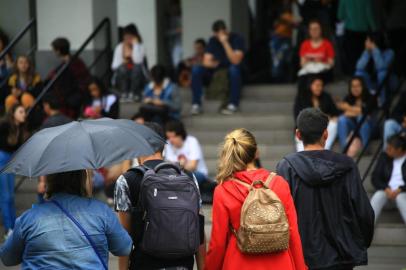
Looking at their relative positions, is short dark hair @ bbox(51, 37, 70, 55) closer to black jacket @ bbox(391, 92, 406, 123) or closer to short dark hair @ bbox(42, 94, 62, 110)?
short dark hair @ bbox(42, 94, 62, 110)

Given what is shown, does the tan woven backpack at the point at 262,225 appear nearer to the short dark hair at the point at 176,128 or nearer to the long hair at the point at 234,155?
the long hair at the point at 234,155

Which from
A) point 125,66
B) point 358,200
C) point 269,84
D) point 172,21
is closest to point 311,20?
point 269,84

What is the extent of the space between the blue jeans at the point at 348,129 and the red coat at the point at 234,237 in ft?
21.4

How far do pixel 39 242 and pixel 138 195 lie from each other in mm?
875

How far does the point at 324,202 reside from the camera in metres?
6.29

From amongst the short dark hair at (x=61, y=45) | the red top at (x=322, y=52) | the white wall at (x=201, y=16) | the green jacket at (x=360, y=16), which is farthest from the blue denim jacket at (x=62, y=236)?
the white wall at (x=201, y=16)

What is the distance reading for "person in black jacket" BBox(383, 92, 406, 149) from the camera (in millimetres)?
11781

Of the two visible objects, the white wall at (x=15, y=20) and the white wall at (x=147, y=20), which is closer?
the white wall at (x=15, y=20)

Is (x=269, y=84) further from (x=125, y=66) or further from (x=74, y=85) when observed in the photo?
(x=74, y=85)

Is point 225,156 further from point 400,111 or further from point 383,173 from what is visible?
point 400,111

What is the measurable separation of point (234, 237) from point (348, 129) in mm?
6771

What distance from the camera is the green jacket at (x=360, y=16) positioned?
14.8m

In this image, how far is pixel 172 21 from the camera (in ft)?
59.0

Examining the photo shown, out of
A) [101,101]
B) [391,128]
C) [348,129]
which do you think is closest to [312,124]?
[391,128]
